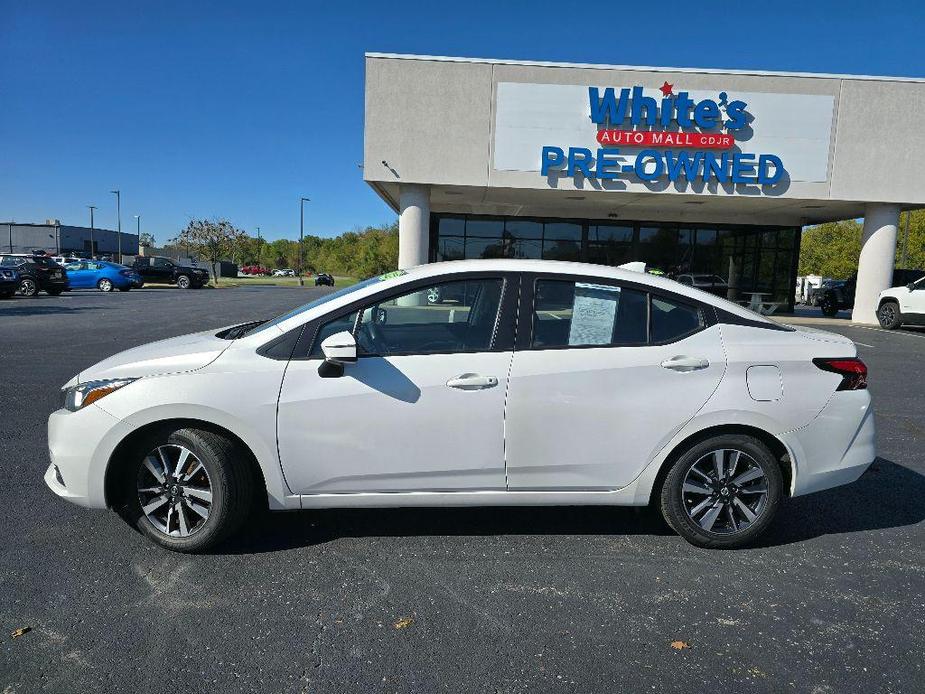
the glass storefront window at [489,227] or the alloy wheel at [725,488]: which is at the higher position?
the glass storefront window at [489,227]

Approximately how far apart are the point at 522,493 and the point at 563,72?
17.0 metres

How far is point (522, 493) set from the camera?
140 inches

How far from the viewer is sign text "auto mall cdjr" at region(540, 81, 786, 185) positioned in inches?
711

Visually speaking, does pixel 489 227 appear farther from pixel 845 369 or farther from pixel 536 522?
pixel 845 369

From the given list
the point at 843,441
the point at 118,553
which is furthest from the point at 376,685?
the point at 843,441

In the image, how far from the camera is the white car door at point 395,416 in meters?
Result: 3.35

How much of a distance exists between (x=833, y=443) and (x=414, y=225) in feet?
54.7

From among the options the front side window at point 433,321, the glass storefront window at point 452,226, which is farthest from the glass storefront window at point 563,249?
the front side window at point 433,321

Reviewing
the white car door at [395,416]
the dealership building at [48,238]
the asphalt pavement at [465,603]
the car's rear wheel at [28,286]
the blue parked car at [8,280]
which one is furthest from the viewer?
the dealership building at [48,238]

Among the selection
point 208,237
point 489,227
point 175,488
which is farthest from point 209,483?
point 208,237

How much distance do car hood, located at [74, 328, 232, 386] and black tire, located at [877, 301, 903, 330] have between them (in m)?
19.4

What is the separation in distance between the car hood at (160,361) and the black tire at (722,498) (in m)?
2.62

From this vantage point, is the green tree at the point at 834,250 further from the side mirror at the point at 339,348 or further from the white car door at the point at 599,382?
the side mirror at the point at 339,348

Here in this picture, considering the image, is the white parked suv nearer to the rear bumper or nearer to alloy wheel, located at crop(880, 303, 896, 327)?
alloy wheel, located at crop(880, 303, 896, 327)
